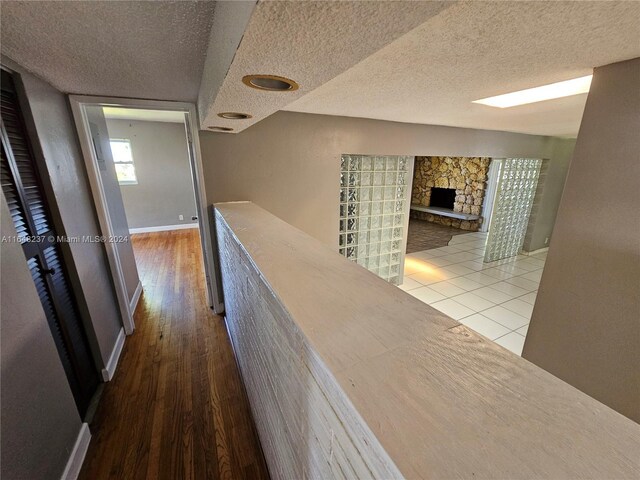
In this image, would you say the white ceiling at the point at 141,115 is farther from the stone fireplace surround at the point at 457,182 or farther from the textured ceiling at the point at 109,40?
the stone fireplace surround at the point at 457,182

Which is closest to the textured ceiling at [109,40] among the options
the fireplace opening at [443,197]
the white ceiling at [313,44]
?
the white ceiling at [313,44]

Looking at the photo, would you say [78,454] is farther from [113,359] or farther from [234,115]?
[234,115]

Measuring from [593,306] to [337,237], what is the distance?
2061 millimetres

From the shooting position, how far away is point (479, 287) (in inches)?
147

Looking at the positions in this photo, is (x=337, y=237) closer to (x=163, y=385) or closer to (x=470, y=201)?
(x=163, y=385)

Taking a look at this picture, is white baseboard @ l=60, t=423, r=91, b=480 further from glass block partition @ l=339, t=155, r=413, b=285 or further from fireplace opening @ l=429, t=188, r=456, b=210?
fireplace opening @ l=429, t=188, r=456, b=210

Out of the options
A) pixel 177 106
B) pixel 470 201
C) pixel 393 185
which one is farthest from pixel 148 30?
pixel 470 201

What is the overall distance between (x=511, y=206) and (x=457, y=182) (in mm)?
2187

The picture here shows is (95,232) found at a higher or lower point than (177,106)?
lower

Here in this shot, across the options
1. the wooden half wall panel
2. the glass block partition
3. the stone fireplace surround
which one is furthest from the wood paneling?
Answer: the stone fireplace surround

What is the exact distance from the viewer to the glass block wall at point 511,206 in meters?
4.25

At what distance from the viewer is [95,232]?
193 cm

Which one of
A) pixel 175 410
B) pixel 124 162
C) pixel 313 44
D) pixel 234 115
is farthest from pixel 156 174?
pixel 313 44

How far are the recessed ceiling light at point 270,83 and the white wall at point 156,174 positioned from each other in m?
5.25
